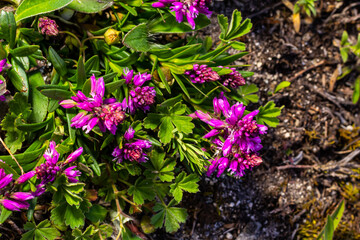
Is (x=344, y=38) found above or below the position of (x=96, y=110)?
below

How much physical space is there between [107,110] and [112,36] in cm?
67

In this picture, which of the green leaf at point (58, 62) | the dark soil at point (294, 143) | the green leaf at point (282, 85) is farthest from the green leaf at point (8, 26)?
the green leaf at point (282, 85)

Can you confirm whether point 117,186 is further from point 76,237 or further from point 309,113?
point 309,113

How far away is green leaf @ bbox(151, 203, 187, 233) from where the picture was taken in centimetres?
292

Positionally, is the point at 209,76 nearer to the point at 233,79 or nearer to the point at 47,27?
the point at 233,79

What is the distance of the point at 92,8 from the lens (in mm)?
2525

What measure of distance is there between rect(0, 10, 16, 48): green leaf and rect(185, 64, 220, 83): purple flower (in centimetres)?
111

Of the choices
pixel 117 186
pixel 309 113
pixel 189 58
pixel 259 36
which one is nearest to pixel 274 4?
pixel 259 36

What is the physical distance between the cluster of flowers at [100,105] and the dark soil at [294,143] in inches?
51.8

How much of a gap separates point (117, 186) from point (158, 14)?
Answer: 1.38 meters

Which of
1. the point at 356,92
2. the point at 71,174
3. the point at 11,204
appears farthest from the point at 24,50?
the point at 356,92

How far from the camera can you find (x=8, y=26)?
2.37 metres

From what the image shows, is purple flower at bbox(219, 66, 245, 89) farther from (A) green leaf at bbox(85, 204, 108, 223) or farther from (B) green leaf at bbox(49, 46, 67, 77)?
(A) green leaf at bbox(85, 204, 108, 223)

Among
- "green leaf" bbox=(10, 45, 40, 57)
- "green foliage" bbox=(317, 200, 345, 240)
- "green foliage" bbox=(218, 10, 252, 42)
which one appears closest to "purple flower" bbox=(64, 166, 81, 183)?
"green leaf" bbox=(10, 45, 40, 57)
